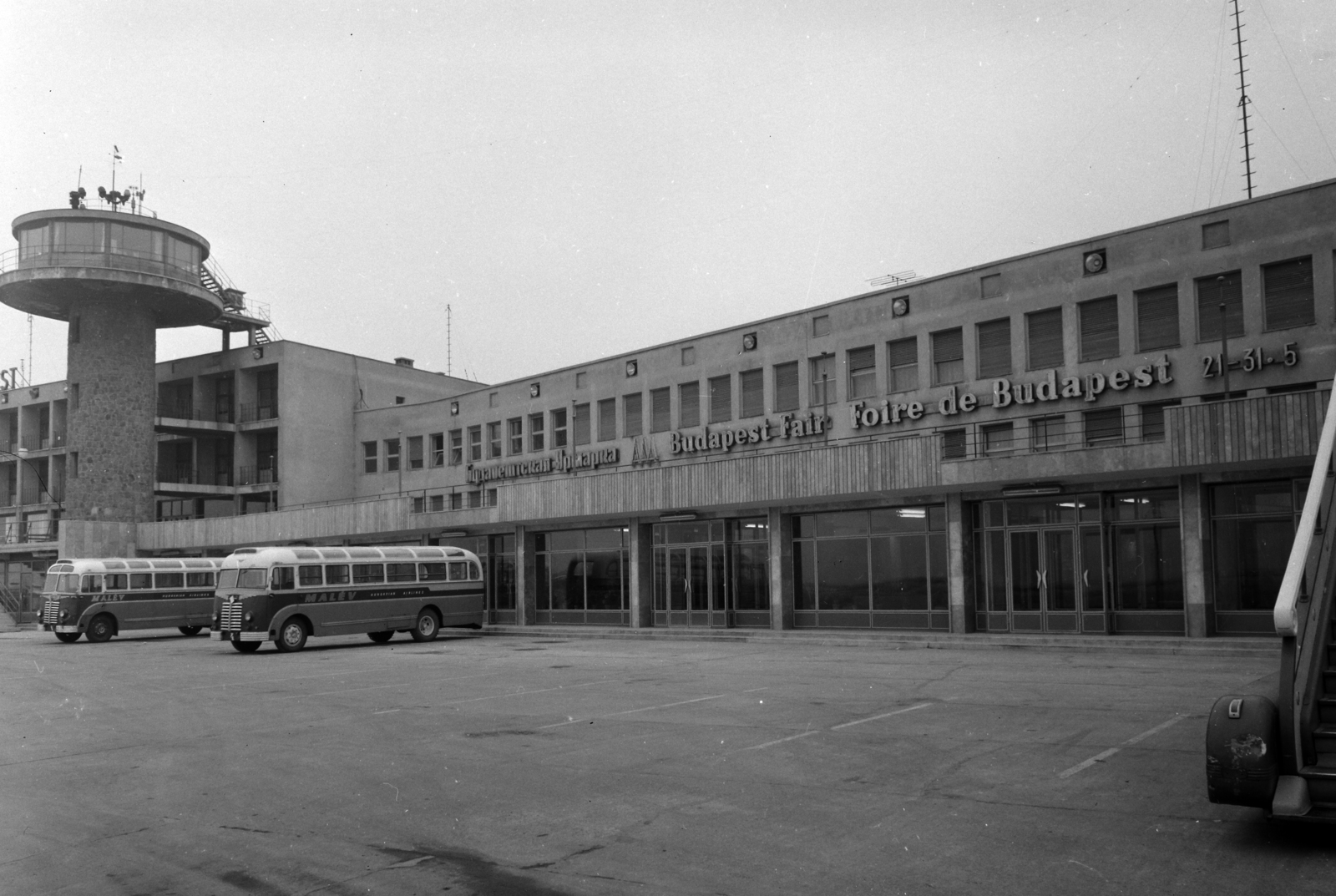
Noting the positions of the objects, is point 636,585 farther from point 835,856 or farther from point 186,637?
point 835,856

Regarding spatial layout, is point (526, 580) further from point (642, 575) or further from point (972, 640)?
point (972, 640)

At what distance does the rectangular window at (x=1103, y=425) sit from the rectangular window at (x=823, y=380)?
27.2 feet

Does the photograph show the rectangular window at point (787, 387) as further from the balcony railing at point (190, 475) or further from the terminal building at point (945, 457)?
the balcony railing at point (190, 475)

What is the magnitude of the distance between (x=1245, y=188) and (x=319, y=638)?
110ft

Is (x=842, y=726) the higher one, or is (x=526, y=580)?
(x=526, y=580)

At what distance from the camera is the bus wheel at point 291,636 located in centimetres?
3064

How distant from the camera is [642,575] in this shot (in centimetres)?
3831

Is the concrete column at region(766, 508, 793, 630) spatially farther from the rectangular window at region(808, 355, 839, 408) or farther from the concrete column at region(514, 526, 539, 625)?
the concrete column at region(514, 526, 539, 625)

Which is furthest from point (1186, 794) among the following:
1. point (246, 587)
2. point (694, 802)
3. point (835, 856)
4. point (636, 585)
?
point (636, 585)

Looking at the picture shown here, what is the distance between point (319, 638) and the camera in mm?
37250

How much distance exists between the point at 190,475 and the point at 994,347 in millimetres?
51957

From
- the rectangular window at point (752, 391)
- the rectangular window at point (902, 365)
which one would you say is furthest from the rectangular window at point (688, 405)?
the rectangular window at point (902, 365)

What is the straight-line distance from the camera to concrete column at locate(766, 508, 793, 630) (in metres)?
34.2

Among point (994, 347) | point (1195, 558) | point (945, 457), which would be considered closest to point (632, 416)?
point (945, 457)
